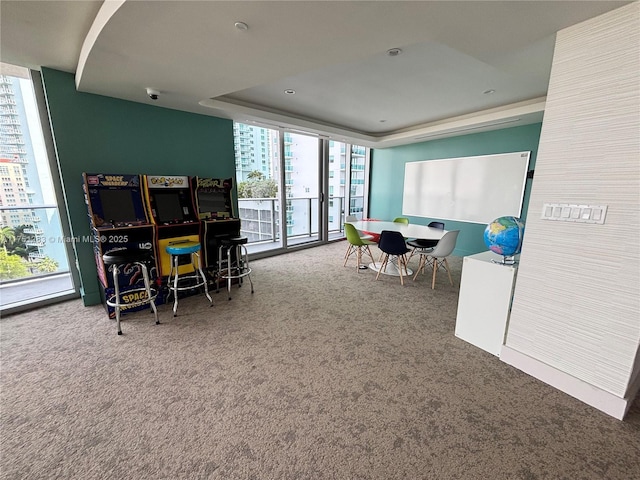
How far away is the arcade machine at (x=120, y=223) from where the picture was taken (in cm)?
270

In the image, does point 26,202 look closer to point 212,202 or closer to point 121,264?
point 121,264

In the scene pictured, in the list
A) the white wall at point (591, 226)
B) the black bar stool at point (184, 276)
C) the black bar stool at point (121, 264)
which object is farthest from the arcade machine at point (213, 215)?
the white wall at point (591, 226)

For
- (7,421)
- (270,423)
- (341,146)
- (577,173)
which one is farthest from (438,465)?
(341,146)

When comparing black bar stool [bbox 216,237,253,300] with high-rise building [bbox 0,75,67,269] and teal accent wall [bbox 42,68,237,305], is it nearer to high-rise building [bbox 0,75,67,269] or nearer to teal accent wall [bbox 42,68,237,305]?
teal accent wall [bbox 42,68,237,305]

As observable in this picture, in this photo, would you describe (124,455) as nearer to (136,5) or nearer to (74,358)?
(74,358)

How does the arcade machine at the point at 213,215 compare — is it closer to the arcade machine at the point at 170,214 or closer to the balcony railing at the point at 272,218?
the arcade machine at the point at 170,214

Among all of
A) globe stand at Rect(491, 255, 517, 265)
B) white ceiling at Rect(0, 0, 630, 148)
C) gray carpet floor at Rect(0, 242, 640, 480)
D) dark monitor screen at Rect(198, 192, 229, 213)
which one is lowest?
gray carpet floor at Rect(0, 242, 640, 480)

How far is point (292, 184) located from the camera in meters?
5.66

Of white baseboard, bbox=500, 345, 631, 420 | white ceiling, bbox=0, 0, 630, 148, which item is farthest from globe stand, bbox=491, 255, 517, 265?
white ceiling, bbox=0, 0, 630, 148

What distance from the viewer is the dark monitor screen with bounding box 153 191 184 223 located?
3.10m

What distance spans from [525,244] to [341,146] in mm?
5422

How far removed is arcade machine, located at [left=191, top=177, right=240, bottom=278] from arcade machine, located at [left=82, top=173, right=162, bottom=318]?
60 cm

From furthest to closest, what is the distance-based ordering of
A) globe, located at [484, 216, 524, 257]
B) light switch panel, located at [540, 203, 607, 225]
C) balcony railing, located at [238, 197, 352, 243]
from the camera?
balcony railing, located at [238, 197, 352, 243] < globe, located at [484, 216, 524, 257] < light switch panel, located at [540, 203, 607, 225]

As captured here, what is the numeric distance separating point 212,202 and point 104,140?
1.35 m
